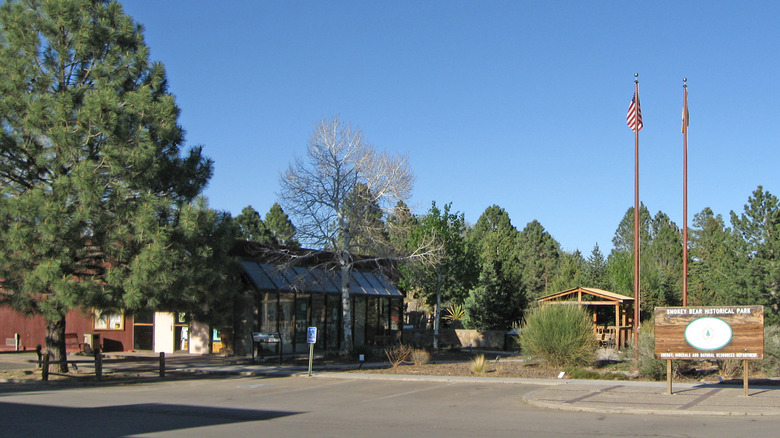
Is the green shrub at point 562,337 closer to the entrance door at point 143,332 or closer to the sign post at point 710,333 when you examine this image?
the sign post at point 710,333

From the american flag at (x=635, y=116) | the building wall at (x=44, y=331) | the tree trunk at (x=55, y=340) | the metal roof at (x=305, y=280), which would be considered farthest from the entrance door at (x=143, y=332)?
the american flag at (x=635, y=116)

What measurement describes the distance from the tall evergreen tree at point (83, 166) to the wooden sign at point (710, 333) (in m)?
12.6

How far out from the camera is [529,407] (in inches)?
548

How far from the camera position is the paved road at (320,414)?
10.9 metres

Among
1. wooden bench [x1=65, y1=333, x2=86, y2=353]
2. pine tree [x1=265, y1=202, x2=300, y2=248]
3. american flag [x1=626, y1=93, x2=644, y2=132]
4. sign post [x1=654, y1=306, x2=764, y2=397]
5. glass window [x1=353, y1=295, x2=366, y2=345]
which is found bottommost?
wooden bench [x1=65, y1=333, x2=86, y2=353]

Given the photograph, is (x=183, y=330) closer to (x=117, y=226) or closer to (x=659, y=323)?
(x=117, y=226)

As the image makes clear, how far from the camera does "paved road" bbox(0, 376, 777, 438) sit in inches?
429

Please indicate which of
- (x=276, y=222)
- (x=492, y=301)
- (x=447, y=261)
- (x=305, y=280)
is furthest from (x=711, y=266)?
(x=276, y=222)

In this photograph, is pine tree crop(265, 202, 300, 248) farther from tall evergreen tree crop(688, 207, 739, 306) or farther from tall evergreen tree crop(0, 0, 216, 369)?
tall evergreen tree crop(0, 0, 216, 369)

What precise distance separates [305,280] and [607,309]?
19.5 m

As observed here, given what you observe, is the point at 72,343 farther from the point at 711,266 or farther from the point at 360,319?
the point at 711,266

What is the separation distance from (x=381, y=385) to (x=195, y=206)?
7.53m

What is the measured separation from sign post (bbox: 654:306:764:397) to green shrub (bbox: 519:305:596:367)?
4.76 meters

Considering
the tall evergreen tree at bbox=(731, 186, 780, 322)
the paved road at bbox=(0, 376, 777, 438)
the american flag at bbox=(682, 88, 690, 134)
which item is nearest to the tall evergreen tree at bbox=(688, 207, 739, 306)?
the tall evergreen tree at bbox=(731, 186, 780, 322)
